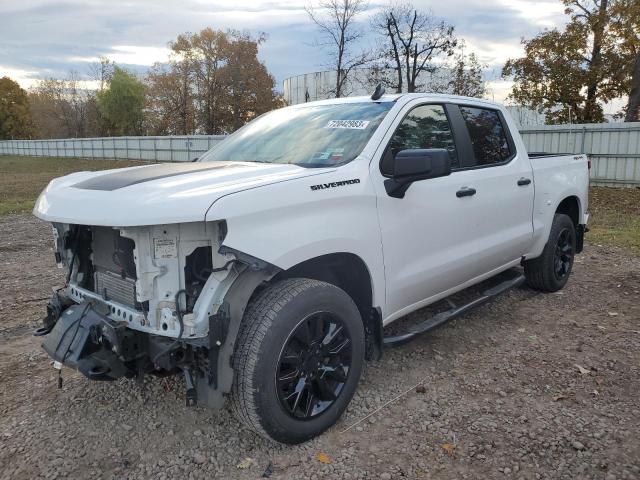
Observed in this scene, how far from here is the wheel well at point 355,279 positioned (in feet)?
10.5

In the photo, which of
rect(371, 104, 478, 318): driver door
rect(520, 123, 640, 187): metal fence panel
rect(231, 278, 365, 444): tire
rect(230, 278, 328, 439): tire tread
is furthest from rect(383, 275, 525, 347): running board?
rect(520, 123, 640, 187): metal fence panel

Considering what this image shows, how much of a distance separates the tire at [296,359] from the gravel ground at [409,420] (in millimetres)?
189

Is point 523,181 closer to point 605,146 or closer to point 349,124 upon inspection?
point 349,124

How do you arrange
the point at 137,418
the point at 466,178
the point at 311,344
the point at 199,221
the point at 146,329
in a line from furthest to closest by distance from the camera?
the point at 466,178
the point at 137,418
the point at 311,344
the point at 146,329
the point at 199,221

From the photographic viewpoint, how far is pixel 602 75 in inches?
961

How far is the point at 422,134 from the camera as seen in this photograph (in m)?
3.85

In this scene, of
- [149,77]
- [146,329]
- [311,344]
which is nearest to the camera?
[146,329]

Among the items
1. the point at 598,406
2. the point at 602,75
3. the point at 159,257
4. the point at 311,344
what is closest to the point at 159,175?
the point at 159,257

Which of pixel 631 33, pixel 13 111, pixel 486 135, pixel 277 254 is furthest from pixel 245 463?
pixel 13 111

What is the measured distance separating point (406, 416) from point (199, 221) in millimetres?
1763

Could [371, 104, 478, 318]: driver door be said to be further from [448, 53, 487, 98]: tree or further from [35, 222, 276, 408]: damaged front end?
[448, 53, 487, 98]: tree

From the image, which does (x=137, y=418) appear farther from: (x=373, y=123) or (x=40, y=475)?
(x=373, y=123)

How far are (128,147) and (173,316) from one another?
124 feet

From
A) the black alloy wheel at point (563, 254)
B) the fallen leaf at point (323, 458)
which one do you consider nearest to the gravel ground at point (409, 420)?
the fallen leaf at point (323, 458)
